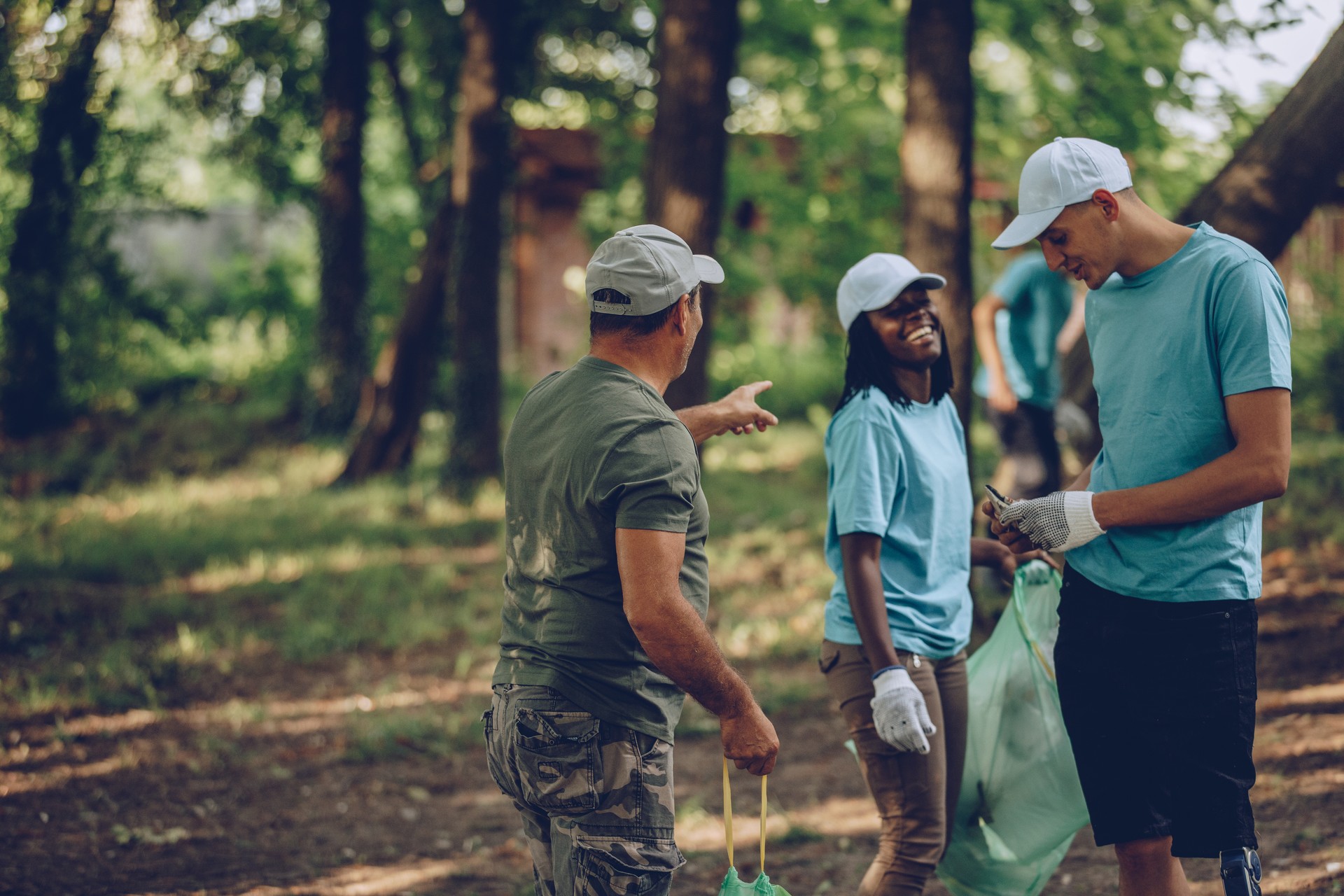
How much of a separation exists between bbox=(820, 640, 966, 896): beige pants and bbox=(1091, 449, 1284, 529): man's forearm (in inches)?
28.7

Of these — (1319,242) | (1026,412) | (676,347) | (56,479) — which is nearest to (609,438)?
(676,347)

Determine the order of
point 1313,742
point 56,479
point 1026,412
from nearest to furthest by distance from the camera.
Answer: point 1313,742 → point 1026,412 → point 56,479

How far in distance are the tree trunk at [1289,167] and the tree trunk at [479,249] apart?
697cm

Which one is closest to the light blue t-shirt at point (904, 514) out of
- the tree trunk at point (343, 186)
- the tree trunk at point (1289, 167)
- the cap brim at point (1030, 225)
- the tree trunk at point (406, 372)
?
the cap brim at point (1030, 225)

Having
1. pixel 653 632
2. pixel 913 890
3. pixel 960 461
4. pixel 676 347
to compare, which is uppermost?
pixel 676 347

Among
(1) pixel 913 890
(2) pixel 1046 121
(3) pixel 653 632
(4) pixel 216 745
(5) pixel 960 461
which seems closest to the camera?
(3) pixel 653 632

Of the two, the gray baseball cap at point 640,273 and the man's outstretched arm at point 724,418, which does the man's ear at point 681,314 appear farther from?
the man's outstretched arm at point 724,418

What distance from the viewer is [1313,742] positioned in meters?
4.86

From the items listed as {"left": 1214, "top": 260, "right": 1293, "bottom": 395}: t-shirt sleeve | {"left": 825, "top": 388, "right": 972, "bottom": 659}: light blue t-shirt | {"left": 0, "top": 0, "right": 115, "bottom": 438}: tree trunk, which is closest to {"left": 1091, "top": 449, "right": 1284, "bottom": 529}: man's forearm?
{"left": 1214, "top": 260, "right": 1293, "bottom": 395}: t-shirt sleeve

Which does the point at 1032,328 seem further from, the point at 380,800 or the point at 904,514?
the point at 380,800

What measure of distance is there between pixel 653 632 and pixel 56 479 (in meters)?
11.4

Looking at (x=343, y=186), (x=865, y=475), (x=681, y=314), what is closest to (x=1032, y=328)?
(x=865, y=475)

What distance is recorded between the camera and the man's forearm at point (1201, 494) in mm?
2373

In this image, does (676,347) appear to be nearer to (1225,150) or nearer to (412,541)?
(412,541)
